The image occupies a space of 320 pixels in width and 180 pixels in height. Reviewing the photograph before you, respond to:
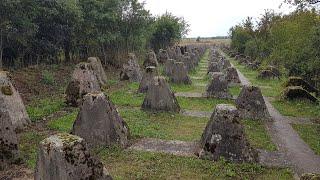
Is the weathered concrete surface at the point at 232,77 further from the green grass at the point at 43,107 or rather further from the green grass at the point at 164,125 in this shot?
the green grass at the point at 43,107

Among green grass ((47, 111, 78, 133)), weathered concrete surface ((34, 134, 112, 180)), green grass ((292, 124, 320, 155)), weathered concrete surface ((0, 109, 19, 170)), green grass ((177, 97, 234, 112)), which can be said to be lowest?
green grass ((292, 124, 320, 155))

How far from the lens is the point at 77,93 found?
18328mm

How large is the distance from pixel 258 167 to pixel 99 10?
76.2 feet

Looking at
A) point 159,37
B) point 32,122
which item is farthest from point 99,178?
point 159,37

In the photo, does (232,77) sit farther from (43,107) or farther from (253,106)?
(43,107)

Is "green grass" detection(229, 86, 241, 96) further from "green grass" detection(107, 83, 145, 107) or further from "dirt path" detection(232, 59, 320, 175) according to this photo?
"dirt path" detection(232, 59, 320, 175)

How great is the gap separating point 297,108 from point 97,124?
1183 centimetres

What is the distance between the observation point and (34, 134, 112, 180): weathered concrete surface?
7.32 m

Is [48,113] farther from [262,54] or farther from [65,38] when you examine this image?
[262,54]

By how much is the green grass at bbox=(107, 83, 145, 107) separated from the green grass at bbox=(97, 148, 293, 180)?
8184 millimetres

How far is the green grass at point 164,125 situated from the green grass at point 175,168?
227cm

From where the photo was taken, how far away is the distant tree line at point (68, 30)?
21391 mm

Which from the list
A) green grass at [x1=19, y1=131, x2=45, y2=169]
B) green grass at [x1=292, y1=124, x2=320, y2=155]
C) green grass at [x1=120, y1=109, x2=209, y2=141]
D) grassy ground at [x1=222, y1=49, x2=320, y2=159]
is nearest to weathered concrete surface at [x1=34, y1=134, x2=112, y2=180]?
green grass at [x1=19, y1=131, x2=45, y2=169]

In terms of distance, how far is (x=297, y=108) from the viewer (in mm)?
20688
